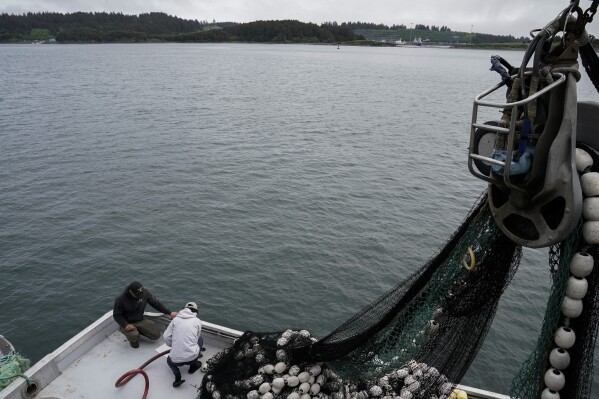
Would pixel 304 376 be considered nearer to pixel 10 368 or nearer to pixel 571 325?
pixel 571 325

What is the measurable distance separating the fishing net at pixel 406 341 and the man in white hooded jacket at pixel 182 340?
0.36m

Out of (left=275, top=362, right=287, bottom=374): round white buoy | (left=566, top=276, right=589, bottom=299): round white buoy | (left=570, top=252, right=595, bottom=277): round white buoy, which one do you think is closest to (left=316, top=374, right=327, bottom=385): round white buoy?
(left=275, top=362, right=287, bottom=374): round white buoy

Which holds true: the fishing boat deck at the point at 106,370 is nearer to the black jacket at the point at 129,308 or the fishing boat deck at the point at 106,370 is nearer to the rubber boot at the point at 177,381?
the rubber boot at the point at 177,381

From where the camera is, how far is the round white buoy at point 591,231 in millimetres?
3119

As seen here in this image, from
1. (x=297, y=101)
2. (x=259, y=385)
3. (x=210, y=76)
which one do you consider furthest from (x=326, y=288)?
(x=210, y=76)

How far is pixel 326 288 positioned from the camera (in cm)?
1359

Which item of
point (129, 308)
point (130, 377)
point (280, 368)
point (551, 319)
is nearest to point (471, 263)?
point (551, 319)

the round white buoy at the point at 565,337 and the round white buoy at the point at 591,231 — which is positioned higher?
the round white buoy at the point at 591,231

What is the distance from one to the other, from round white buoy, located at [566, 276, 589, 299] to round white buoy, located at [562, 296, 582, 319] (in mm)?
34

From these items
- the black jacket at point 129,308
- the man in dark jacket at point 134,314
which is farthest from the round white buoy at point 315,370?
the black jacket at point 129,308

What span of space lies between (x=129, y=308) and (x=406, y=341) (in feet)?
16.5

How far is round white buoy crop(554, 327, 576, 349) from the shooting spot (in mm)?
3465

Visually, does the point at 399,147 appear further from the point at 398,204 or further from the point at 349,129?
the point at 398,204

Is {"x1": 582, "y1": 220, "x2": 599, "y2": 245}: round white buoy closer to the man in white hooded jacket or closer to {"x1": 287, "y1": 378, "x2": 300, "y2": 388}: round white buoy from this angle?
{"x1": 287, "y1": 378, "x2": 300, "y2": 388}: round white buoy
